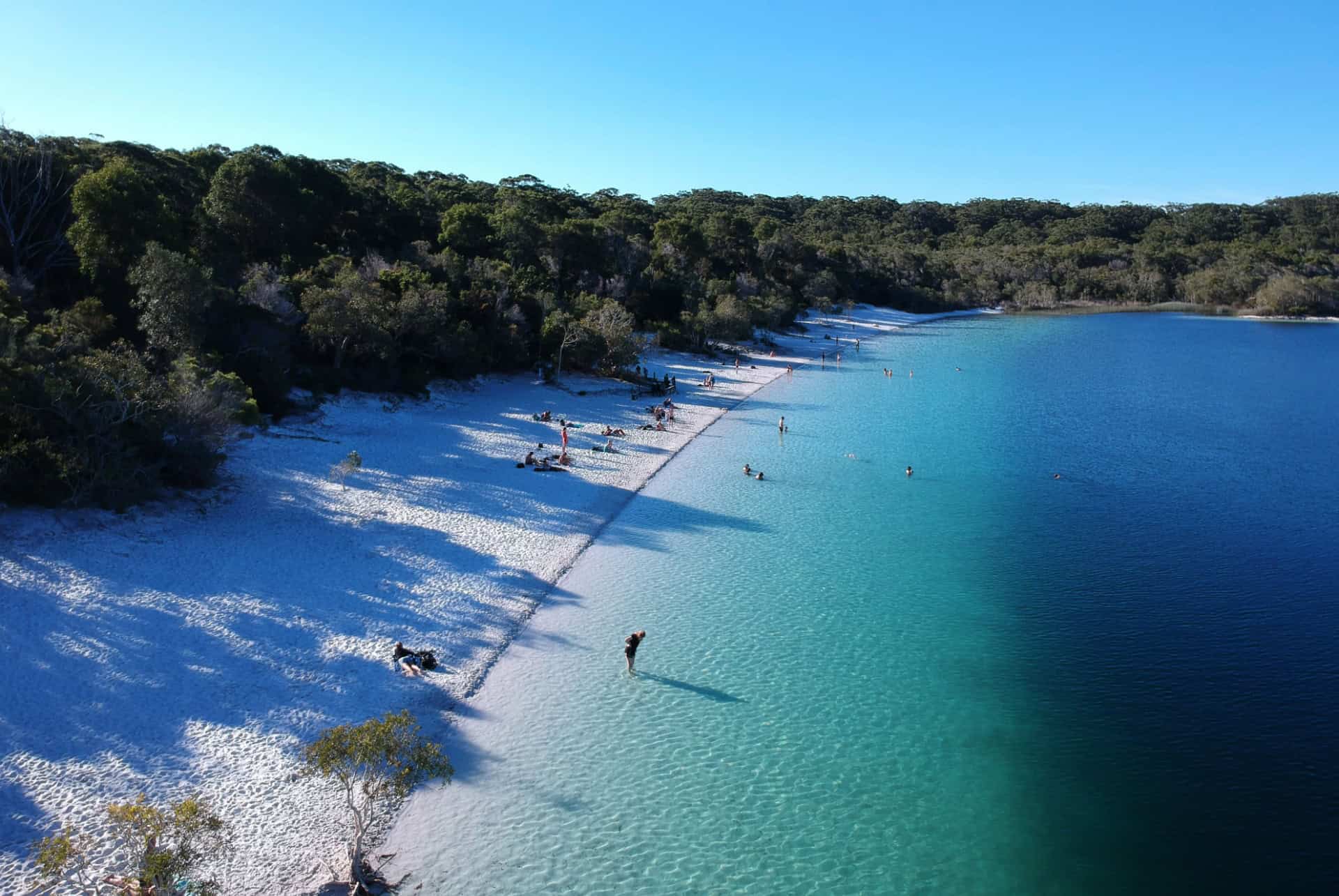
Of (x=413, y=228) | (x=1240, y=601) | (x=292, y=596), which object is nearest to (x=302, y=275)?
(x=413, y=228)

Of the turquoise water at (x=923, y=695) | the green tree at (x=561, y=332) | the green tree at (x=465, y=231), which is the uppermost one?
the green tree at (x=465, y=231)

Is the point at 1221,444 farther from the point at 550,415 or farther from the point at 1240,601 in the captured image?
the point at 550,415

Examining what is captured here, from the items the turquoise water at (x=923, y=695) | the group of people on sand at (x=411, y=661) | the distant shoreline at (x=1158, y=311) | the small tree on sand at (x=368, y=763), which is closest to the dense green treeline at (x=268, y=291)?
the group of people on sand at (x=411, y=661)

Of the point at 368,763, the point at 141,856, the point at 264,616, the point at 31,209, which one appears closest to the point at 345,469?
the point at 264,616

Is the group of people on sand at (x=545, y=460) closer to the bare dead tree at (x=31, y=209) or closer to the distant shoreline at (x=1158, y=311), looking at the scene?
the bare dead tree at (x=31, y=209)

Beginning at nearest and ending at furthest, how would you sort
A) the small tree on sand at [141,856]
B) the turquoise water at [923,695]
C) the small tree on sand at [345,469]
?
the small tree on sand at [141,856] → the turquoise water at [923,695] → the small tree on sand at [345,469]

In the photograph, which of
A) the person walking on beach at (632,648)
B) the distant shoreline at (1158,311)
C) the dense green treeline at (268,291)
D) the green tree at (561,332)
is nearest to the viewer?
the person walking on beach at (632,648)

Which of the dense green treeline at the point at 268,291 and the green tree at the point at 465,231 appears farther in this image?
the green tree at the point at 465,231

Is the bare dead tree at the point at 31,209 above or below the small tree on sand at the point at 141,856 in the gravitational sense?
above
